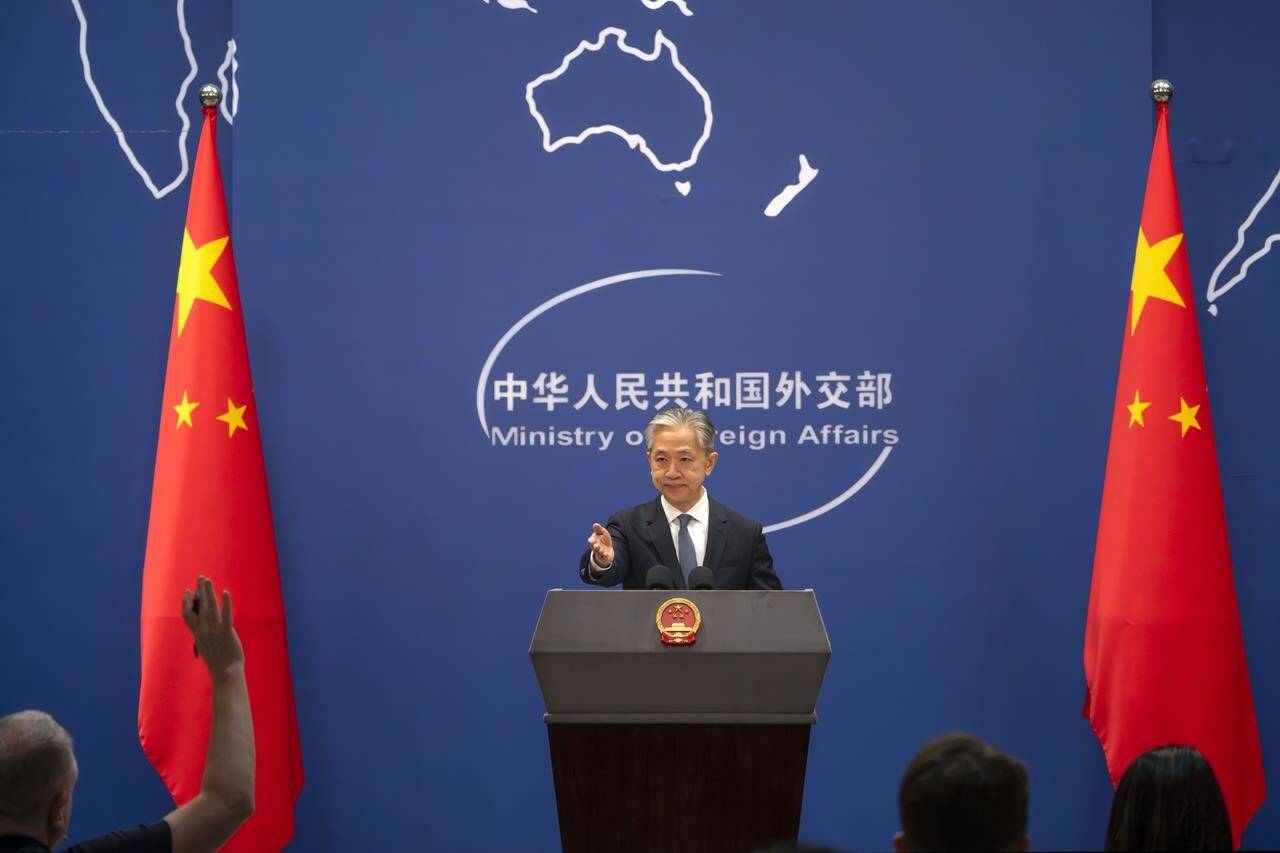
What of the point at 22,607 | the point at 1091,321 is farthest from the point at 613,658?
the point at 22,607

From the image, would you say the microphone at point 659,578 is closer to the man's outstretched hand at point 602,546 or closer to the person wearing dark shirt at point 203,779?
the man's outstretched hand at point 602,546

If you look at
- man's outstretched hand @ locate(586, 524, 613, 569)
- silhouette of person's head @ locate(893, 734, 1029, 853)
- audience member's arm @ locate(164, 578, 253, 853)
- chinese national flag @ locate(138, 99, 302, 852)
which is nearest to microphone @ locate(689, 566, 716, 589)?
man's outstretched hand @ locate(586, 524, 613, 569)

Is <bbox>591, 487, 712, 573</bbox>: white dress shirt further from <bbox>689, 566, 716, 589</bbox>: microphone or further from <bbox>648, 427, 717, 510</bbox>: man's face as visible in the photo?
<bbox>689, 566, 716, 589</bbox>: microphone

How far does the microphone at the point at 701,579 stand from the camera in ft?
9.58

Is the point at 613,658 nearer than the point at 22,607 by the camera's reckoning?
Yes

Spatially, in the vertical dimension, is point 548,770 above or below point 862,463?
below

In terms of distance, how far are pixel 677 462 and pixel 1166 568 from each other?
1599mm

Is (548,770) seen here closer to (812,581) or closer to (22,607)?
(812,581)

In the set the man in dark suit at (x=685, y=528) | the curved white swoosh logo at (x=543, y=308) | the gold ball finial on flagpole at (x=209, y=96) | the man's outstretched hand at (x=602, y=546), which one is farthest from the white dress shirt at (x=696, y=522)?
the gold ball finial on flagpole at (x=209, y=96)

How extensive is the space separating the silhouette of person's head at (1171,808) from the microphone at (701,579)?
46.2 inches

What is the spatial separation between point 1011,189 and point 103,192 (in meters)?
3.11

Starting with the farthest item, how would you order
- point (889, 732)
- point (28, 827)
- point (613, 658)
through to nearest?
point (889, 732)
point (613, 658)
point (28, 827)

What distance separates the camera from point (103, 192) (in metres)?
4.46

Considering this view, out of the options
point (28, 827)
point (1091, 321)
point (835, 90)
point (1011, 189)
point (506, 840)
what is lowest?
point (506, 840)
